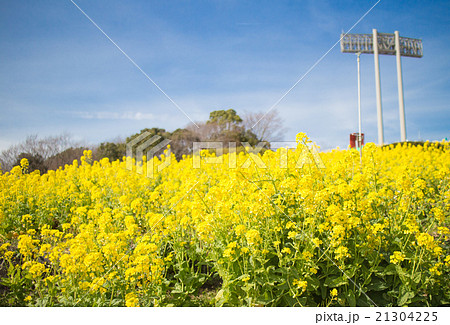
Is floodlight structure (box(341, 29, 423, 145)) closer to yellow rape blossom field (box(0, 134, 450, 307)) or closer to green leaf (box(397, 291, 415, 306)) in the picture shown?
yellow rape blossom field (box(0, 134, 450, 307))

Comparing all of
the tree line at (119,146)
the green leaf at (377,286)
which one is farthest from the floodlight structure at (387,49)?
the green leaf at (377,286)

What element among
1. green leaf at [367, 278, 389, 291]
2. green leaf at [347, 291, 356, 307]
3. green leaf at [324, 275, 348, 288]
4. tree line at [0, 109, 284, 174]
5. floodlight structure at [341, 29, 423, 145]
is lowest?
green leaf at [347, 291, 356, 307]

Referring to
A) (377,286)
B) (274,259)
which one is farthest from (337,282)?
(274,259)

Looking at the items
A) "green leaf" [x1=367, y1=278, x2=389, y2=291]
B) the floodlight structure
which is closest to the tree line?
the floodlight structure

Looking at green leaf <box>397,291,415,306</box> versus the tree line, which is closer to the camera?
green leaf <box>397,291,415,306</box>

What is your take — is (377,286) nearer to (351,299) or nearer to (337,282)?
(351,299)

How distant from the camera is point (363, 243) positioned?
2504 mm

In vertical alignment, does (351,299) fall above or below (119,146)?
below

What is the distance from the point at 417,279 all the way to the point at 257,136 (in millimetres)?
4410

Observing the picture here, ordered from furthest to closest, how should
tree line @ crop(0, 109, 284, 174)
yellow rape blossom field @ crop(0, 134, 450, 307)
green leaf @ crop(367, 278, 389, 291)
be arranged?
1. tree line @ crop(0, 109, 284, 174)
2. green leaf @ crop(367, 278, 389, 291)
3. yellow rape blossom field @ crop(0, 134, 450, 307)

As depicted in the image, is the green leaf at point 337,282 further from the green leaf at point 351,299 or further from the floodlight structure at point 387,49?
the floodlight structure at point 387,49

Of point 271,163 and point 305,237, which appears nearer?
point 305,237
